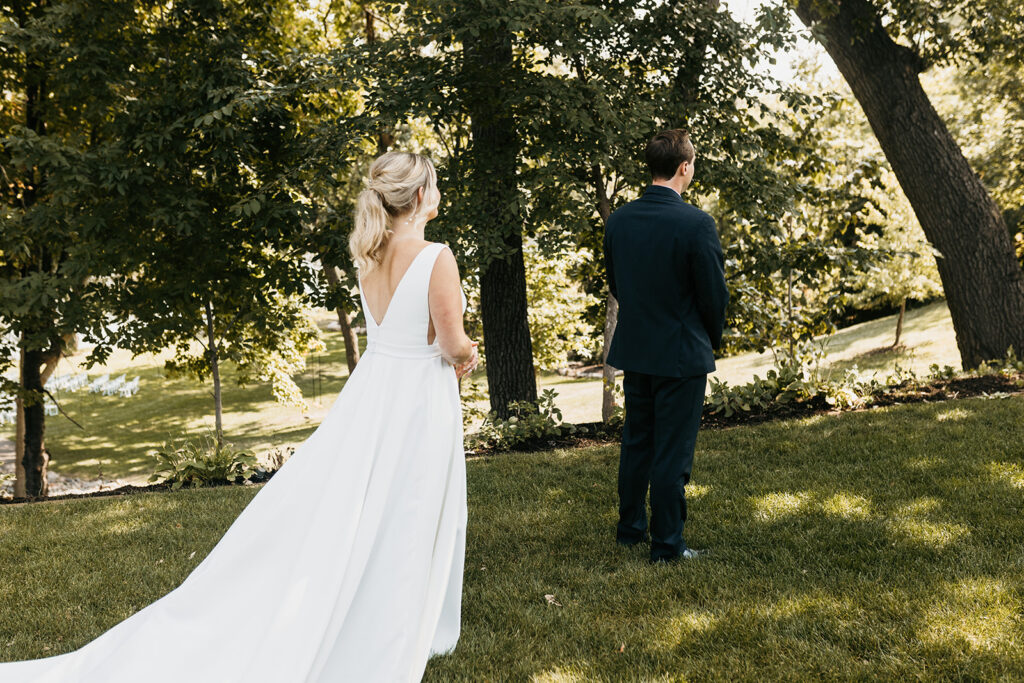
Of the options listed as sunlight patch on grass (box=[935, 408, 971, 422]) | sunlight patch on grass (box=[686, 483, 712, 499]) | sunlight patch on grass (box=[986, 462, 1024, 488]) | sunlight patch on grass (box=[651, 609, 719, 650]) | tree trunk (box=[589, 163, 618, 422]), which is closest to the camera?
sunlight patch on grass (box=[651, 609, 719, 650])

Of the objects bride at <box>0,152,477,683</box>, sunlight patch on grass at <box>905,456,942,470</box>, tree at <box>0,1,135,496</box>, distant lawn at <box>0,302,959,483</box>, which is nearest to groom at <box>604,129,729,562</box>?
bride at <box>0,152,477,683</box>

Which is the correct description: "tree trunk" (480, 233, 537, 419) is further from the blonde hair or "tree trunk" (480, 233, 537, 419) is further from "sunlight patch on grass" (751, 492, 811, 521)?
the blonde hair

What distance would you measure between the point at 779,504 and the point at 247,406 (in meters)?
25.1

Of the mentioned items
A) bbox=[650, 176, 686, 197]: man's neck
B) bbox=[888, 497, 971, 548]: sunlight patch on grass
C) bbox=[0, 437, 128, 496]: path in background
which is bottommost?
bbox=[0, 437, 128, 496]: path in background

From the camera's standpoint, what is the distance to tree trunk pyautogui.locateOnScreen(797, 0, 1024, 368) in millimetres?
9242

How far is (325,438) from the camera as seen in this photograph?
3.34 metres

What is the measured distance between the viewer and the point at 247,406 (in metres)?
27.3

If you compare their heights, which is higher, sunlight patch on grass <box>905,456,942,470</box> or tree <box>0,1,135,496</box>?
tree <box>0,1,135,496</box>

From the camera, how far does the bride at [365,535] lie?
301cm

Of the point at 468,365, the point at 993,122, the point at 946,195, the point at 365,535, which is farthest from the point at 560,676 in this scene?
the point at 993,122

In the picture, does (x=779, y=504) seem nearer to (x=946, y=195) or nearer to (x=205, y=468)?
(x=205, y=468)

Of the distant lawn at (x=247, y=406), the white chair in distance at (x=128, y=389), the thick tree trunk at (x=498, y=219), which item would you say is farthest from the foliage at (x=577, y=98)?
the white chair in distance at (x=128, y=389)

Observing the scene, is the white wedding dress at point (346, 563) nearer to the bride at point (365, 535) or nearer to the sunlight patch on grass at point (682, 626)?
the bride at point (365, 535)

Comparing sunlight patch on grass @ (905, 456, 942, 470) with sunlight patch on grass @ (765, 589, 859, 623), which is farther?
sunlight patch on grass @ (905, 456, 942, 470)
